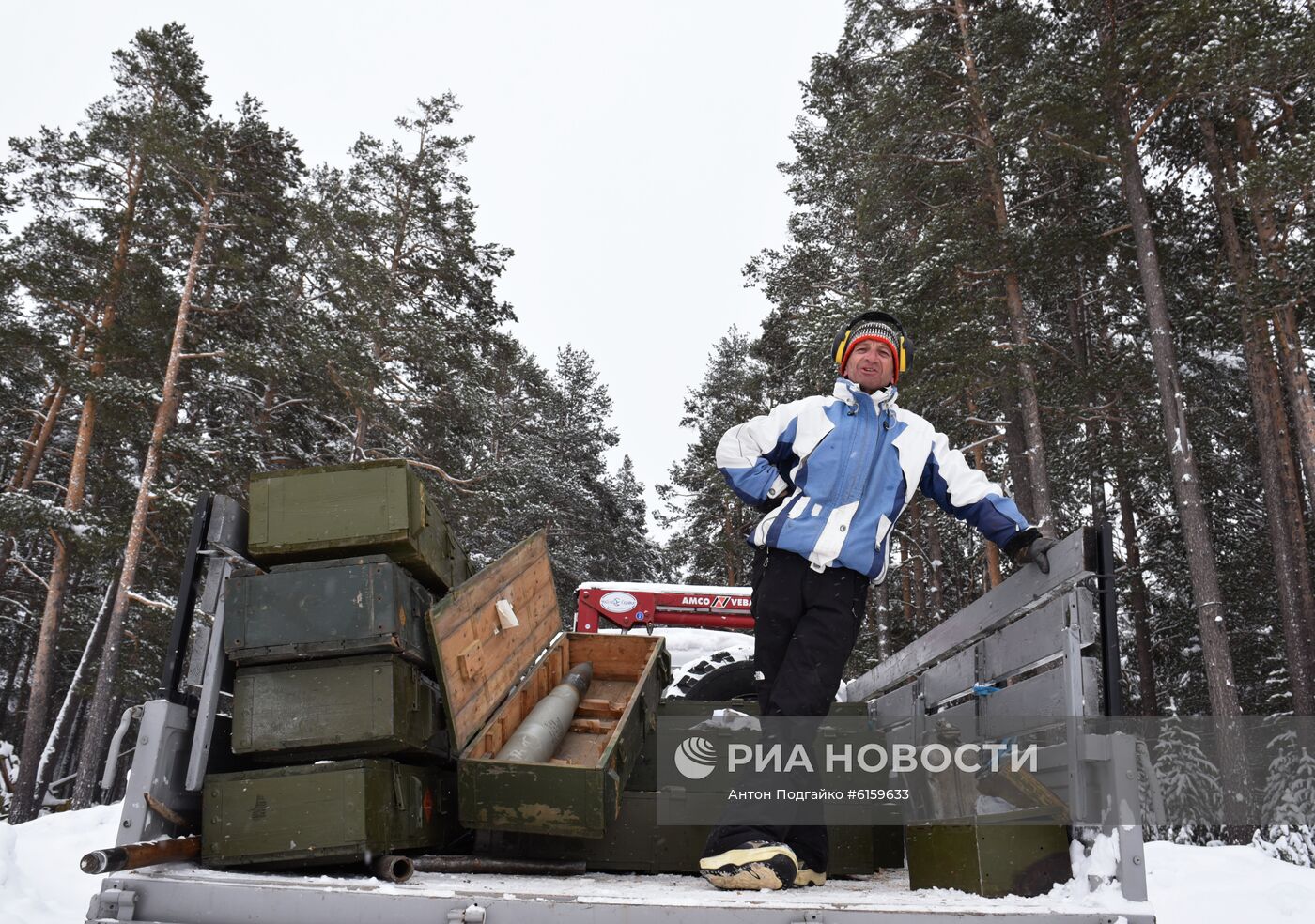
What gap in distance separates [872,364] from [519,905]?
247 cm

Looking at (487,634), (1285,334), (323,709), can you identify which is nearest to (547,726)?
(487,634)

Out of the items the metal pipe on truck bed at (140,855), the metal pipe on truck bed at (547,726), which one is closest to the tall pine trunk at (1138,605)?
the metal pipe on truck bed at (547,726)

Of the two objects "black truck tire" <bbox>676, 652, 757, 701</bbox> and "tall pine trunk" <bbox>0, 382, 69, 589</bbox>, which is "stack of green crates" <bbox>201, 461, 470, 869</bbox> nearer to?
"black truck tire" <bbox>676, 652, 757, 701</bbox>

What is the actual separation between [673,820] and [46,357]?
60.2 ft

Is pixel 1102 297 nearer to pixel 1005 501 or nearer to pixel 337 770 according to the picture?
pixel 1005 501

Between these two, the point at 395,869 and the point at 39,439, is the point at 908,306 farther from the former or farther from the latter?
the point at 39,439

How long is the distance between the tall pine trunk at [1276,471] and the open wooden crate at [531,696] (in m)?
12.9

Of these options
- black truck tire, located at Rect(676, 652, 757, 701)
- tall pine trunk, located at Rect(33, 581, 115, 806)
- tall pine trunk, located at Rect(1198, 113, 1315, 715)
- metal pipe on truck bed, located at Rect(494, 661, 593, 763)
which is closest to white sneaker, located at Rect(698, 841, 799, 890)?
metal pipe on truck bed, located at Rect(494, 661, 593, 763)

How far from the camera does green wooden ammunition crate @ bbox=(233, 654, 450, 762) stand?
8.83 ft

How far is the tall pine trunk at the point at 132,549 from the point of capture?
15.1m

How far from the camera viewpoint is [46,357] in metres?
16.7

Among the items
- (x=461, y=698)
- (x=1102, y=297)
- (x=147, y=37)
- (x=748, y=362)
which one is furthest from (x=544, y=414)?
(x=461, y=698)

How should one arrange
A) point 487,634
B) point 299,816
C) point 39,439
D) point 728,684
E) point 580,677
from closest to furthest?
point 299,816, point 487,634, point 580,677, point 728,684, point 39,439

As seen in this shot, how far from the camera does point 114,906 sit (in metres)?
2.04
